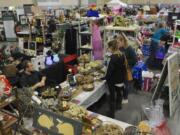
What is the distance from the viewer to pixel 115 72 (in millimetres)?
3635

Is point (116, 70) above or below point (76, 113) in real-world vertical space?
above

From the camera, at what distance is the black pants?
12.6 ft

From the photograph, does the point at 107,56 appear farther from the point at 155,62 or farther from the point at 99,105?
the point at 155,62

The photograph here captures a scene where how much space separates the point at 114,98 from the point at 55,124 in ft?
8.08

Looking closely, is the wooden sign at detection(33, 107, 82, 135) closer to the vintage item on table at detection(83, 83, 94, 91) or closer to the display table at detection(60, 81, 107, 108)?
the display table at detection(60, 81, 107, 108)

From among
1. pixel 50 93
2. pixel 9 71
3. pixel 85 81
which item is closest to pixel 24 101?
pixel 50 93

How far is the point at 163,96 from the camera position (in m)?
4.38

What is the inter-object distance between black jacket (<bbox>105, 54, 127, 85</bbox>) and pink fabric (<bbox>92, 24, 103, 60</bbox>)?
164 centimetres

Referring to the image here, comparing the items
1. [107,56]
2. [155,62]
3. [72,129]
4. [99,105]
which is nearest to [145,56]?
[155,62]

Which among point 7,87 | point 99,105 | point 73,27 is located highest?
point 73,27

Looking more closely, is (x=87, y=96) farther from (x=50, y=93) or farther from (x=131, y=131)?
(x=131, y=131)

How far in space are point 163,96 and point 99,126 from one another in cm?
254

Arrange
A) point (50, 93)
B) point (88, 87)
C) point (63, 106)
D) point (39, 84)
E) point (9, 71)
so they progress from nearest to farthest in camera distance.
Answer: point (63, 106) < point (50, 93) < point (88, 87) < point (39, 84) < point (9, 71)

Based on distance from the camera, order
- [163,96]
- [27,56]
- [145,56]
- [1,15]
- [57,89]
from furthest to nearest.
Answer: [1,15], [145,56], [27,56], [163,96], [57,89]
